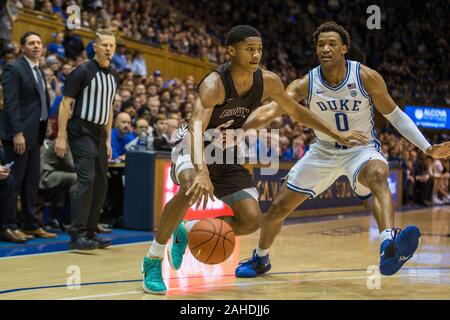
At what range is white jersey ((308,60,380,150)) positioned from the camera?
534 cm

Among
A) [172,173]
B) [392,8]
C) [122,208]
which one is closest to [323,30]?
[172,173]

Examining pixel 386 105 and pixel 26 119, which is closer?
pixel 386 105

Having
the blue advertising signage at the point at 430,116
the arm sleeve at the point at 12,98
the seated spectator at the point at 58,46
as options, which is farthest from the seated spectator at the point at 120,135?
the blue advertising signage at the point at 430,116

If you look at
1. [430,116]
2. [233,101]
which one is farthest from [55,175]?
[430,116]

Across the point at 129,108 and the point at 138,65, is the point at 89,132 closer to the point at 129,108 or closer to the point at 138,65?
the point at 129,108

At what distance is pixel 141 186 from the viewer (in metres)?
8.46

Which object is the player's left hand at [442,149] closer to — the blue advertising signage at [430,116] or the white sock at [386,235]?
the white sock at [386,235]

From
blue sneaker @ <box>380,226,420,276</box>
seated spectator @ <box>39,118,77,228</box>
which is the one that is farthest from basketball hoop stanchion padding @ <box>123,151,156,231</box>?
blue sneaker @ <box>380,226,420,276</box>

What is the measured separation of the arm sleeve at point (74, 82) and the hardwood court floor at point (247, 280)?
1555 millimetres

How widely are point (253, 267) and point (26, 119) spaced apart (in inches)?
116

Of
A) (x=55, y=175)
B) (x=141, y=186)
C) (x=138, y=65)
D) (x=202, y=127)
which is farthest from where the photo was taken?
(x=138, y=65)

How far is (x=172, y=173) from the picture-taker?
15.4 feet
